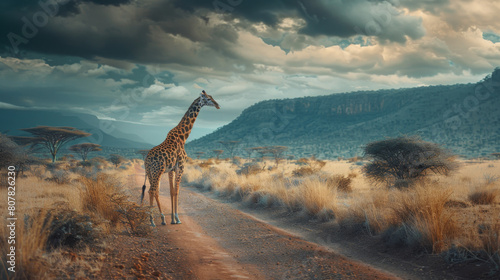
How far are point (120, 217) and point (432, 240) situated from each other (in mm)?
6536

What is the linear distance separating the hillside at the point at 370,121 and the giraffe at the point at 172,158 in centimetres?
2724

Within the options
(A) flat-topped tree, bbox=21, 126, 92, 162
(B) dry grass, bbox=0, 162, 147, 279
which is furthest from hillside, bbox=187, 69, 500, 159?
(A) flat-topped tree, bbox=21, 126, 92, 162

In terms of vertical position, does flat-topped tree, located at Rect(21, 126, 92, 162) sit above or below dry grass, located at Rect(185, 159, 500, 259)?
above

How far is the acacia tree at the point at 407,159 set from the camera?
494 inches

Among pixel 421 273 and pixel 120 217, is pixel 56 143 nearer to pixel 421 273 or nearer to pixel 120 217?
pixel 120 217

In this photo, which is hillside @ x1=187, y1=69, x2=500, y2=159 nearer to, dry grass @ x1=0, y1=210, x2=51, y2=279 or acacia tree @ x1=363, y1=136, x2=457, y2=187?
acacia tree @ x1=363, y1=136, x2=457, y2=187

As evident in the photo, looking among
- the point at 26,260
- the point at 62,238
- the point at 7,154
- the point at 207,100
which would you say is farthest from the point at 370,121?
the point at 26,260

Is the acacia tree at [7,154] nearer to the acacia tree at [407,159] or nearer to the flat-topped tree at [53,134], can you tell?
the acacia tree at [407,159]

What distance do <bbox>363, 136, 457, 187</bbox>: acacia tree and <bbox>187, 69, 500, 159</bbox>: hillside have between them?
2070 centimetres

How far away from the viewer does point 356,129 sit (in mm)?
81312

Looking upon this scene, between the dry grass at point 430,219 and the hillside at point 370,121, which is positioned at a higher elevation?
the hillside at point 370,121

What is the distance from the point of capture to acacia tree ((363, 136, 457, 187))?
12.5 m

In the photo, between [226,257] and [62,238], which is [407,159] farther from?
[62,238]

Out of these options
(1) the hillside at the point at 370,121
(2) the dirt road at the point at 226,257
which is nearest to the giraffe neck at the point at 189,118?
(2) the dirt road at the point at 226,257
